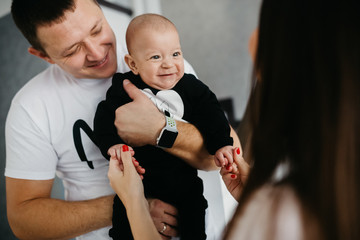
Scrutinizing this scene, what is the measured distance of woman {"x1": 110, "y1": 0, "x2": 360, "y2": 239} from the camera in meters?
0.48

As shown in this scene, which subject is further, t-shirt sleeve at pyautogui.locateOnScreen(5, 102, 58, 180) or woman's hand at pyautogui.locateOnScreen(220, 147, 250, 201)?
t-shirt sleeve at pyautogui.locateOnScreen(5, 102, 58, 180)

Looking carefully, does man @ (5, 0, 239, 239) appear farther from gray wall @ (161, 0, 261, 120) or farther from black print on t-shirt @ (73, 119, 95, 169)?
gray wall @ (161, 0, 261, 120)

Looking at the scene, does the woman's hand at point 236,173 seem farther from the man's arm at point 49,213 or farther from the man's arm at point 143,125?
the man's arm at point 49,213

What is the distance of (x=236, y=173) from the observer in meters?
1.04

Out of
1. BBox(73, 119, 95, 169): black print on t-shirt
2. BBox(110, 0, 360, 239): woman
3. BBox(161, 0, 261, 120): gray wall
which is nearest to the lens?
BBox(110, 0, 360, 239): woman

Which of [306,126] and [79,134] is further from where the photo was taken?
[79,134]

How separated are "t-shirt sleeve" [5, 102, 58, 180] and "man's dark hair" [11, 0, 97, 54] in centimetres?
33

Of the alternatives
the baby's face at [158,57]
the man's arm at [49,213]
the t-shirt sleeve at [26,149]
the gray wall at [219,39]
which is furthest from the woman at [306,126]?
the gray wall at [219,39]

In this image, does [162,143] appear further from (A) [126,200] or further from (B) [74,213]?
(B) [74,213]

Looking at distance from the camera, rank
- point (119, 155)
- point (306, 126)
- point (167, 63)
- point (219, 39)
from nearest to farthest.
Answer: point (306, 126) < point (119, 155) < point (167, 63) < point (219, 39)

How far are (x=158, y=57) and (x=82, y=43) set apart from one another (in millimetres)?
315

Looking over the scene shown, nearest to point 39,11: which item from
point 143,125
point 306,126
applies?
point 143,125

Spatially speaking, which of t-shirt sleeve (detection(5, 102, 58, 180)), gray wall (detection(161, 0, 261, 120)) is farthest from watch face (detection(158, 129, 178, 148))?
gray wall (detection(161, 0, 261, 120))

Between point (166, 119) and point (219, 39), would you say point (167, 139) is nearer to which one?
point (166, 119)
